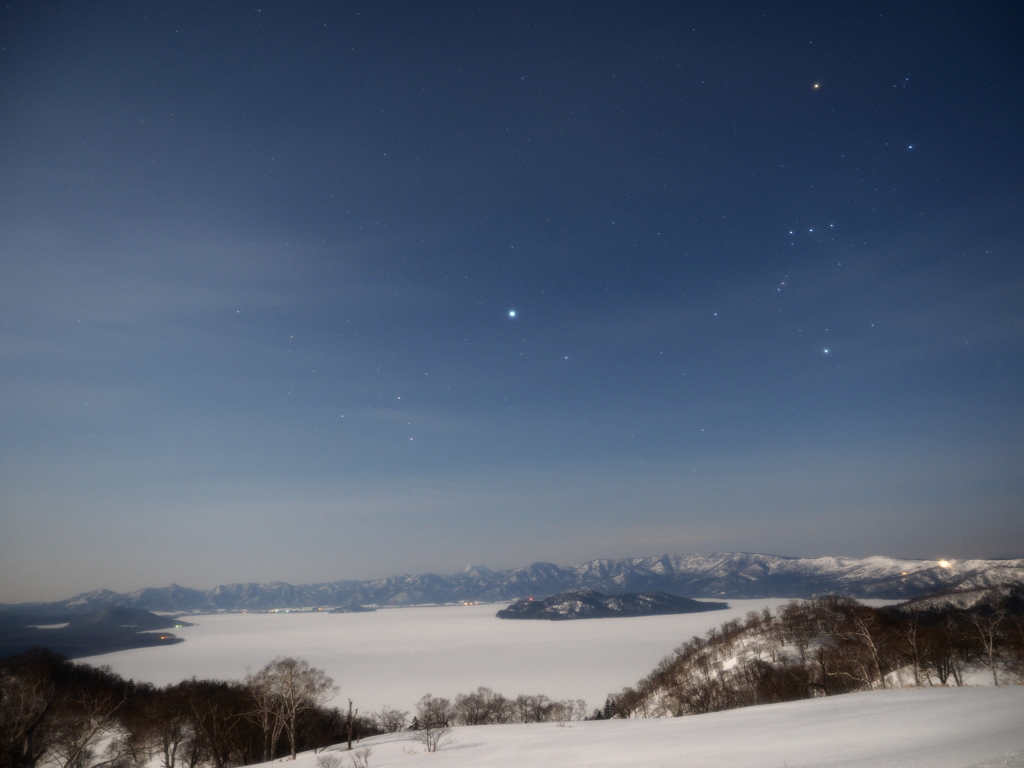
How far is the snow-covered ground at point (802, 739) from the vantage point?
1786 centimetres

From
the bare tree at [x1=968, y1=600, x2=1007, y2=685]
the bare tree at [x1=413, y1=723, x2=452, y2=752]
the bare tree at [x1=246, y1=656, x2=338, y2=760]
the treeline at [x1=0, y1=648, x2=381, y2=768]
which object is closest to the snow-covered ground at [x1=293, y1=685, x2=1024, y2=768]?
the bare tree at [x1=413, y1=723, x2=452, y2=752]

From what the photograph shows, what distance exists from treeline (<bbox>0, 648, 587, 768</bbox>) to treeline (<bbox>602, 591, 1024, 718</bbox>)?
4600cm

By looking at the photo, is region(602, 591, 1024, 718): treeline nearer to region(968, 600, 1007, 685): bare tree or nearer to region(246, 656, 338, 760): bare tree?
region(968, 600, 1007, 685): bare tree

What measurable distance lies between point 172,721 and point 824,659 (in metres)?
111

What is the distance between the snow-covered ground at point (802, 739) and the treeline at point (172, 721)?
502 inches

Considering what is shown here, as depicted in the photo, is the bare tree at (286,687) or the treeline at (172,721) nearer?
the treeline at (172,721)

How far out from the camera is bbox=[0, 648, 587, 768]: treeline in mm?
46656

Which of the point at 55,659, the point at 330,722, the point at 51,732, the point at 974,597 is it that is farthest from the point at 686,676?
the point at 974,597

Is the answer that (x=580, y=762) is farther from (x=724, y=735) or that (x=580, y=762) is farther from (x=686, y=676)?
(x=686, y=676)

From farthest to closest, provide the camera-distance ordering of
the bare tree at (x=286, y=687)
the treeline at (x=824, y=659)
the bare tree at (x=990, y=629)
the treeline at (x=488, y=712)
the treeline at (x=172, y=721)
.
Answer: the treeline at (x=488, y=712) → the treeline at (x=824, y=659) → the bare tree at (x=990, y=629) → the bare tree at (x=286, y=687) → the treeline at (x=172, y=721)

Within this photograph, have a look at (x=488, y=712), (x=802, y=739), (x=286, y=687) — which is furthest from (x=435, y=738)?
(x=488, y=712)

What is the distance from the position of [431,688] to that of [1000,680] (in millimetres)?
192525

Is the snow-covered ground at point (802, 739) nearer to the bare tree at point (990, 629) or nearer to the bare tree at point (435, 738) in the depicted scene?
the bare tree at point (435, 738)

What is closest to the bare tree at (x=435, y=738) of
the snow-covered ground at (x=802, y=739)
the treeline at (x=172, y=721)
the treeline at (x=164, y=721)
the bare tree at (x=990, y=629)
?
the treeline at (x=172, y=721)
